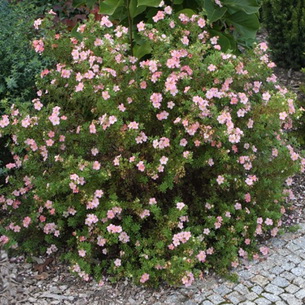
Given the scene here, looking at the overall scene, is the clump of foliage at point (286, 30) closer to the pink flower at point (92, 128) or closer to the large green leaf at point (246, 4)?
the large green leaf at point (246, 4)

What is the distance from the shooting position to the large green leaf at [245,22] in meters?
4.19

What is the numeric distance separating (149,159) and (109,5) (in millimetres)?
1289

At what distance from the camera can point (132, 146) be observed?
3365mm

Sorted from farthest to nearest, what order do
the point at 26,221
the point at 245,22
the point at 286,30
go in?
1. the point at 286,30
2. the point at 245,22
3. the point at 26,221

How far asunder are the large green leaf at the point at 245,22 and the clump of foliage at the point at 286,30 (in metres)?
1.56

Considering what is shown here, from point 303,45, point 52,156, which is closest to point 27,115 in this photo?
point 52,156

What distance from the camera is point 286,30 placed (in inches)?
227

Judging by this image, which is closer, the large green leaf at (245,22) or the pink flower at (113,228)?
the pink flower at (113,228)

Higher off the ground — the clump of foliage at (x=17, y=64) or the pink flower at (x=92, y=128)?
the pink flower at (x=92, y=128)

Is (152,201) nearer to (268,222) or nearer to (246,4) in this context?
(268,222)

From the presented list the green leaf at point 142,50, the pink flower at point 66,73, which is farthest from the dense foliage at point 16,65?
the green leaf at point 142,50

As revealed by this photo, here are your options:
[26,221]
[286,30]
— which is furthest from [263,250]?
[286,30]

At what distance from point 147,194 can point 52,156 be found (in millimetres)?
634

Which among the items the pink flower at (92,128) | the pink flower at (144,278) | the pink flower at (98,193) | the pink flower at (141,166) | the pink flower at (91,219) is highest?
the pink flower at (92,128)
